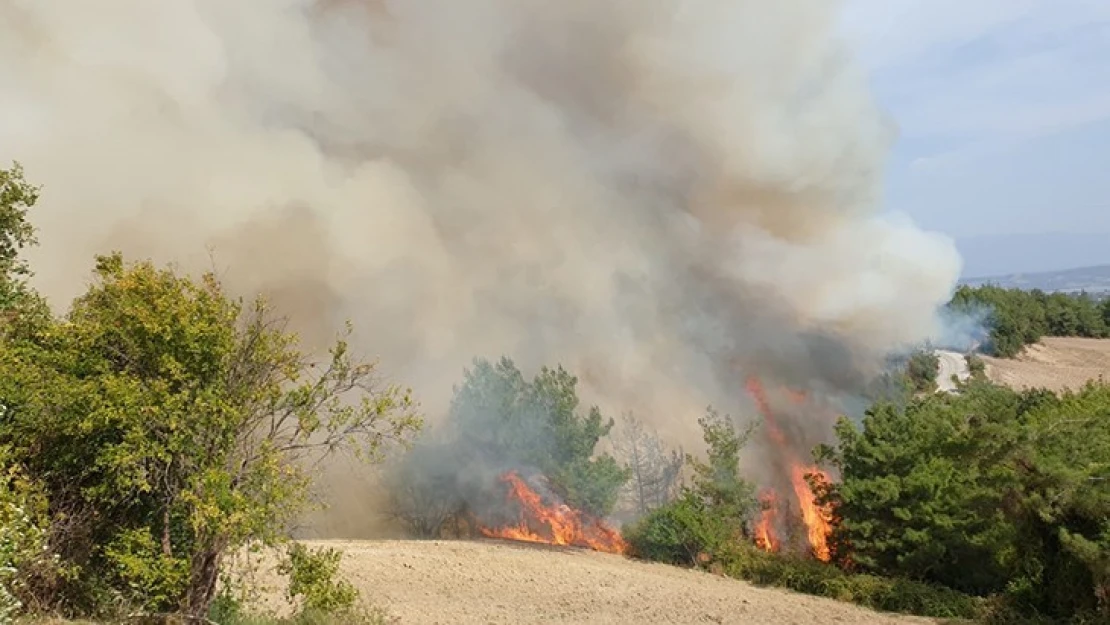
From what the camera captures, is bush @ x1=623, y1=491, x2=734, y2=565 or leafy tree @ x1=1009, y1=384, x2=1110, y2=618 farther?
bush @ x1=623, y1=491, x2=734, y2=565

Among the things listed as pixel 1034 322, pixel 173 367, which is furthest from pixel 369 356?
pixel 1034 322

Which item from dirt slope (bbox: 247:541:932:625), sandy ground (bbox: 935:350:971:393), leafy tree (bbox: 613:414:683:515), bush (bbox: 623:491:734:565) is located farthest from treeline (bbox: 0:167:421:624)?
sandy ground (bbox: 935:350:971:393)

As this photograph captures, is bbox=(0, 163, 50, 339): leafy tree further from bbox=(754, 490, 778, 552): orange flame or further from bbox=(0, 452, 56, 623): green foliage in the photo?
bbox=(754, 490, 778, 552): orange flame

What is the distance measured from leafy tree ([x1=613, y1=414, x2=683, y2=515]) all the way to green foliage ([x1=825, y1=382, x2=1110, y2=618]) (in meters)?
8.02

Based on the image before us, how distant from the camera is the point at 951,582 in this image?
2091cm

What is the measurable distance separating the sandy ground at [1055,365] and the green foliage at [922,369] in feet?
16.6

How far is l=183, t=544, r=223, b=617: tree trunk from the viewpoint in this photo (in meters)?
9.67

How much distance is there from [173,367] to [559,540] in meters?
18.3

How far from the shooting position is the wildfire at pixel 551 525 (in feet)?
83.8

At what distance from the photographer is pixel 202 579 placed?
9.94 m

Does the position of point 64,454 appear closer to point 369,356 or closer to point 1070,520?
point 1070,520

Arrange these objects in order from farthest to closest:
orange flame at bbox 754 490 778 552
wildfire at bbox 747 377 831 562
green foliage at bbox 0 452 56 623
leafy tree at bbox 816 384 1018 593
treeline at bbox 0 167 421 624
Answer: orange flame at bbox 754 490 778 552 < wildfire at bbox 747 377 831 562 < leafy tree at bbox 816 384 1018 593 < treeline at bbox 0 167 421 624 < green foliage at bbox 0 452 56 623

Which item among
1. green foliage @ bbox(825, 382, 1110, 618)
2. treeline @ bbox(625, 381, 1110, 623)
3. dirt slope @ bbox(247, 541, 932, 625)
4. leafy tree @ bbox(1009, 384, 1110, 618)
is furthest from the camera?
dirt slope @ bbox(247, 541, 932, 625)

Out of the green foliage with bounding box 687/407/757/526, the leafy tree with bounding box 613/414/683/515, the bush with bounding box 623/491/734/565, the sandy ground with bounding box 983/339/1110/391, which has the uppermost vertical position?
the sandy ground with bounding box 983/339/1110/391
